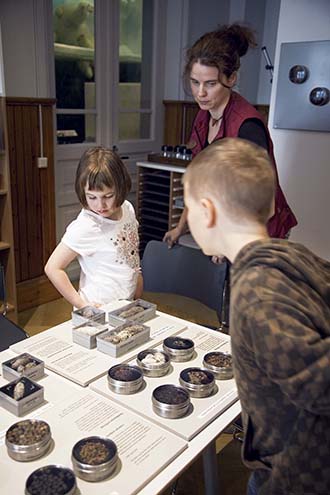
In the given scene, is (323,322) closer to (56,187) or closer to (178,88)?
(56,187)

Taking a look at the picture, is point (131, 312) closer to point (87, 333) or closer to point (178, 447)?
point (87, 333)

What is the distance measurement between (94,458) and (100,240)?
0.83 metres

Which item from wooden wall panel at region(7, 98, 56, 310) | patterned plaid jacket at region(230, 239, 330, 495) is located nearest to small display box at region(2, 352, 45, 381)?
patterned plaid jacket at region(230, 239, 330, 495)

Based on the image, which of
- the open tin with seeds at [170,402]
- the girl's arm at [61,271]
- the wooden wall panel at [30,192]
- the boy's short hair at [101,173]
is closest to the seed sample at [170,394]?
the open tin with seeds at [170,402]

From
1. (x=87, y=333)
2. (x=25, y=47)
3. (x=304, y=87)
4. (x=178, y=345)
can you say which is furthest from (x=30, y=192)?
(x=178, y=345)

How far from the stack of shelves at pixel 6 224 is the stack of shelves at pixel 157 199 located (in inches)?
42.9

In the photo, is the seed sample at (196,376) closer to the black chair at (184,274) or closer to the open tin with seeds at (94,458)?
the open tin with seeds at (94,458)

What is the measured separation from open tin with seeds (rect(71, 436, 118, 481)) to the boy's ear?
433 millimetres

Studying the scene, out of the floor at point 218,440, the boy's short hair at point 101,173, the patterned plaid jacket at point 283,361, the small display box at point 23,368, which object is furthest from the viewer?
the floor at point 218,440

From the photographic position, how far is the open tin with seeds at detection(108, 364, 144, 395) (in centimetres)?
104

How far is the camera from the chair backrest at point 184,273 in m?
1.74

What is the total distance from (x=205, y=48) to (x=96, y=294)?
0.86 m

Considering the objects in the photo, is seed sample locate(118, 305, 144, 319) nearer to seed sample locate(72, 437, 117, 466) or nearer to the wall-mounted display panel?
seed sample locate(72, 437, 117, 466)

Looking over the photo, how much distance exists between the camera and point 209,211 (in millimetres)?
782
